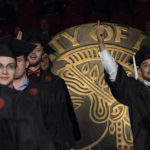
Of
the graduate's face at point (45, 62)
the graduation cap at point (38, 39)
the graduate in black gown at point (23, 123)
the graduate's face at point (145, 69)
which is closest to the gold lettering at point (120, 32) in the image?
the graduate's face at point (45, 62)

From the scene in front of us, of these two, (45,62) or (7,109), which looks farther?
(45,62)

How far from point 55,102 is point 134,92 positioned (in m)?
0.83

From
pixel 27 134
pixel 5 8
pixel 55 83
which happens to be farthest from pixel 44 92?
pixel 5 8

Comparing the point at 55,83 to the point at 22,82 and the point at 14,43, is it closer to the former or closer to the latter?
the point at 22,82

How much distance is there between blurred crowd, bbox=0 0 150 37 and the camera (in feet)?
20.8

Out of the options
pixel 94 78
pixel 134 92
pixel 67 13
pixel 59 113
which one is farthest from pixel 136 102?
pixel 67 13

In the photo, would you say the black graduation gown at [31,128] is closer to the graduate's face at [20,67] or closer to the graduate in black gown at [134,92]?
the graduate's face at [20,67]

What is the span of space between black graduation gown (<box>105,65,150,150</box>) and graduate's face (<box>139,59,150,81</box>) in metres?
Answer: 0.09

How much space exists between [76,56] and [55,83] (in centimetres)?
105

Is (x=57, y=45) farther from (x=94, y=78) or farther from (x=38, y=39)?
(x=38, y=39)

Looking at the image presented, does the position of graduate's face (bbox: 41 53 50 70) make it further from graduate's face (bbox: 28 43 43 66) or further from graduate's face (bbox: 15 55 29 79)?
graduate's face (bbox: 15 55 29 79)

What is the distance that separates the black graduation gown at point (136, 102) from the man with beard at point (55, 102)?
2.21 ft

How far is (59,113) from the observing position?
3.79 metres

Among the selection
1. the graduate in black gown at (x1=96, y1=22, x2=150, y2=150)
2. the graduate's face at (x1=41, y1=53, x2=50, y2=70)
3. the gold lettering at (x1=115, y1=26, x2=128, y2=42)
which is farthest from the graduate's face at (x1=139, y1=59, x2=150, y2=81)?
the gold lettering at (x1=115, y1=26, x2=128, y2=42)
